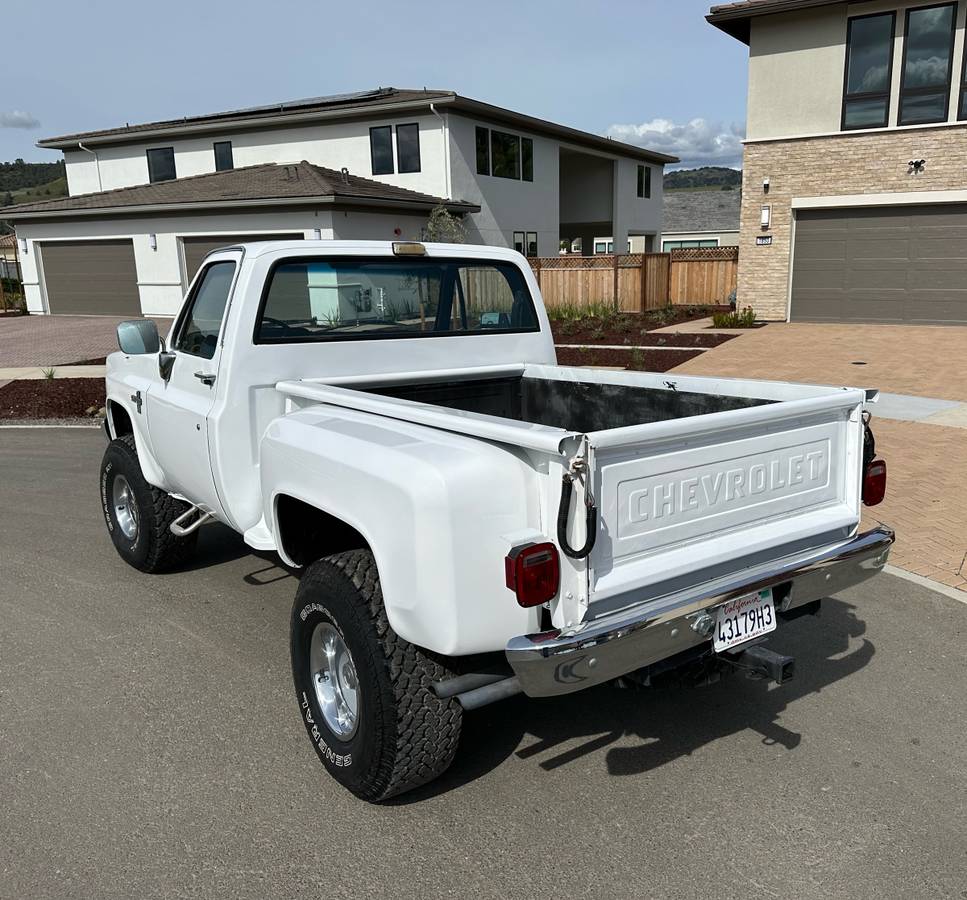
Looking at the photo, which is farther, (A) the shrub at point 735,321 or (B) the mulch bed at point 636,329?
(A) the shrub at point 735,321

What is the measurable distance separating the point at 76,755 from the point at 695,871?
2.50m

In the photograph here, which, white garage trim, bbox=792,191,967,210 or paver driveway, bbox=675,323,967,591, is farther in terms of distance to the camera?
white garage trim, bbox=792,191,967,210

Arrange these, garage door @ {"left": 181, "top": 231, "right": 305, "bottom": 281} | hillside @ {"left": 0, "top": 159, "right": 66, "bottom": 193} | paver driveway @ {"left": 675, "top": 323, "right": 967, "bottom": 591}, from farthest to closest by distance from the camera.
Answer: hillside @ {"left": 0, "top": 159, "right": 66, "bottom": 193} → garage door @ {"left": 181, "top": 231, "right": 305, "bottom": 281} → paver driveway @ {"left": 675, "top": 323, "right": 967, "bottom": 591}

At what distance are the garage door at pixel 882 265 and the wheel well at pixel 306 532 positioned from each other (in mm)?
19335

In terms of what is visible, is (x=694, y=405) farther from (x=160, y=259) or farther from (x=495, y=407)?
(x=160, y=259)

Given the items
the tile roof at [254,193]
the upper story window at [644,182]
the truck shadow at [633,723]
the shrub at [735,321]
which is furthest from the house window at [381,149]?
the truck shadow at [633,723]

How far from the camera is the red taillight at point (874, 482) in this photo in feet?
12.0

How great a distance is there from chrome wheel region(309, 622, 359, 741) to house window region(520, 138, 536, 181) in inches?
1106

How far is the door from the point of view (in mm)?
4336

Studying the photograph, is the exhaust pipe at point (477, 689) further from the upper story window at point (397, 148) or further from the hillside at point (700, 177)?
the hillside at point (700, 177)

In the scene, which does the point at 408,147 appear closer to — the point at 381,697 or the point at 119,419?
the point at 119,419

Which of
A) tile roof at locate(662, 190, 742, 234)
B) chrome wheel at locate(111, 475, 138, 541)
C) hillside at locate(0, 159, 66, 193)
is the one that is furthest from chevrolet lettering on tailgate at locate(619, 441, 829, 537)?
hillside at locate(0, 159, 66, 193)

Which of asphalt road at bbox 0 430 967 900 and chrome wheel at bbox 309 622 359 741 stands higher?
chrome wheel at bbox 309 622 359 741

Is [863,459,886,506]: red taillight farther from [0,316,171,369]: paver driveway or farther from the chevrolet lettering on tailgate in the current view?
[0,316,171,369]: paver driveway
